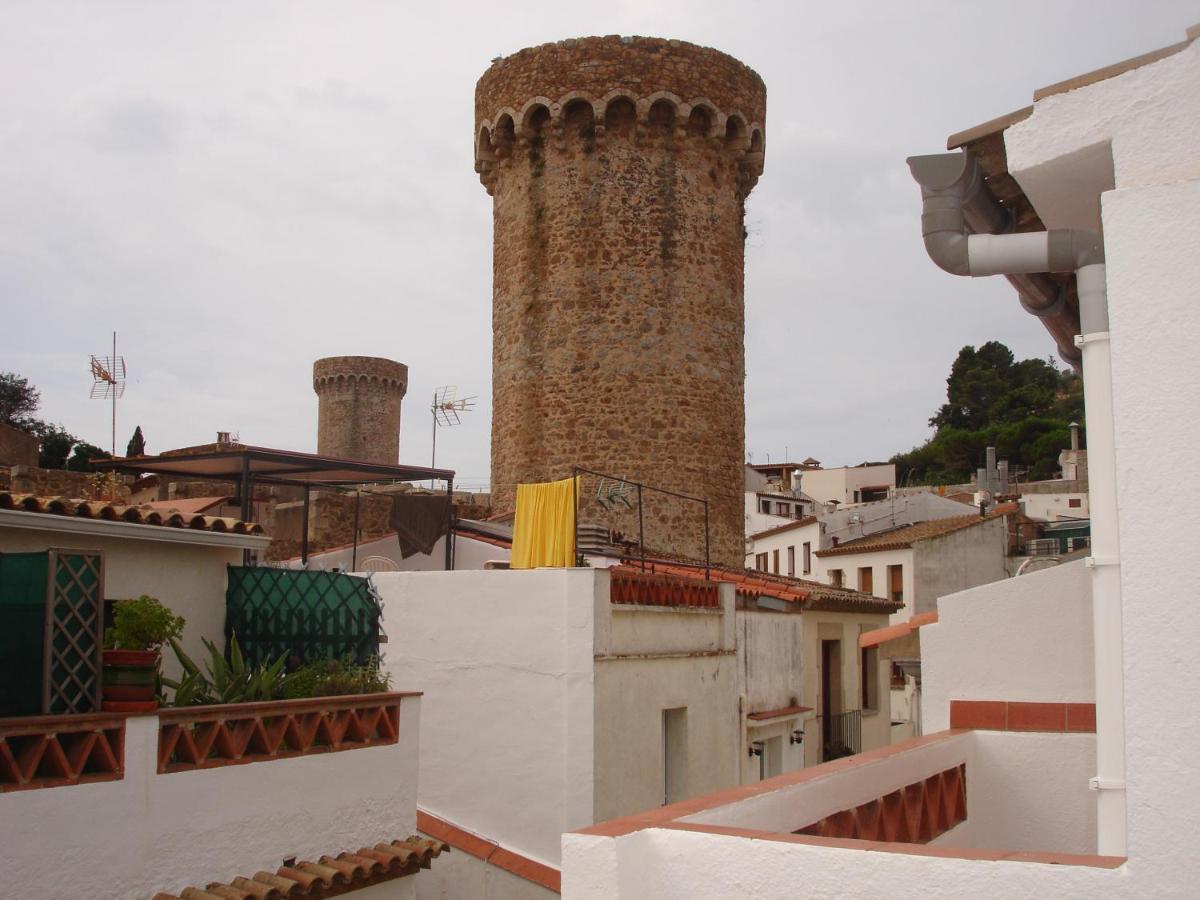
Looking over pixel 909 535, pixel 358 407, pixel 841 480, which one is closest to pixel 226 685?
pixel 909 535

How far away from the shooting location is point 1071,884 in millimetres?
3189

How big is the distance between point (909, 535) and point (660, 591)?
63.4 ft

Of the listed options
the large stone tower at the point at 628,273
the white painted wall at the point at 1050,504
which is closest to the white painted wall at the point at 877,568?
the large stone tower at the point at 628,273

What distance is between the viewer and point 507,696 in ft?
40.6

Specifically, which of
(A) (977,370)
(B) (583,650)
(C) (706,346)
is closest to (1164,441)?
(B) (583,650)

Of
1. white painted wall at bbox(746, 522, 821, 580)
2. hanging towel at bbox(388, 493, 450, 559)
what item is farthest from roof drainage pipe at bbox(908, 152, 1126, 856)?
white painted wall at bbox(746, 522, 821, 580)

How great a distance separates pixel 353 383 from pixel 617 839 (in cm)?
4447

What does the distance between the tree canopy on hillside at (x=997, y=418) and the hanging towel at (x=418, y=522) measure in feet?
144

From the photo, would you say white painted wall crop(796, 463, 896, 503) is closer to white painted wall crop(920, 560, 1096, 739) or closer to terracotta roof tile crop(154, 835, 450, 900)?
terracotta roof tile crop(154, 835, 450, 900)

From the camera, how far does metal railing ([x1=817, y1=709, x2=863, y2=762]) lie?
18938 mm

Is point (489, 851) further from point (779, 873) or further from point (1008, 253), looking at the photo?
point (1008, 253)

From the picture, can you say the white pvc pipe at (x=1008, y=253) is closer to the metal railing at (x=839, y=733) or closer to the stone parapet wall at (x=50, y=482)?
the stone parapet wall at (x=50, y=482)

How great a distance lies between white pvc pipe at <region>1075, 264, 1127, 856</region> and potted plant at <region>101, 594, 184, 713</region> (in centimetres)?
547

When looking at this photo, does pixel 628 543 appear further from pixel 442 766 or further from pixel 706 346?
pixel 442 766
